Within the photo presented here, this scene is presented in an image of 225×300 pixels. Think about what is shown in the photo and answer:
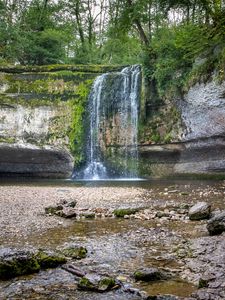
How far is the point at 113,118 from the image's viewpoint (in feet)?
66.7

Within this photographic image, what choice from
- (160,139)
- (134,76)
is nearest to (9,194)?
(160,139)

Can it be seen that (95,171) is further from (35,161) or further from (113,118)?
(35,161)

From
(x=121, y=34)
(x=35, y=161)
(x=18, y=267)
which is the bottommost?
(x=18, y=267)

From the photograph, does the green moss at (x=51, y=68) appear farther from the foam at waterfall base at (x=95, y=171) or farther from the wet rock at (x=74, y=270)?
the wet rock at (x=74, y=270)

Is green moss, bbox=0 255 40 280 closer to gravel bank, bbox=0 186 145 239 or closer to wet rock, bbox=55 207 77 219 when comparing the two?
gravel bank, bbox=0 186 145 239

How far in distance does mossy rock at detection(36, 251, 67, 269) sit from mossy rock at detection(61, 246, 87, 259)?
246 millimetres

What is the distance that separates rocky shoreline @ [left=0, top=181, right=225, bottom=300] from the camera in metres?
3.91

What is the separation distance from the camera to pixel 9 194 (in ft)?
39.1

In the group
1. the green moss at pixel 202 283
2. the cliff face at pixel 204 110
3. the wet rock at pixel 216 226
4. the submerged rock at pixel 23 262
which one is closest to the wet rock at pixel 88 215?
the wet rock at pixel 216 226

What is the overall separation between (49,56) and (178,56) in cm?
1110

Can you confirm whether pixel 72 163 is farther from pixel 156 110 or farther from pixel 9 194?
pixel 9 194

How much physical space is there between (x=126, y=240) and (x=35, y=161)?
566 inches

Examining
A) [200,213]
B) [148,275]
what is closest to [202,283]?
[148,275]

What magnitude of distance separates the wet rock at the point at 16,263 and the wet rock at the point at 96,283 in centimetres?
75
